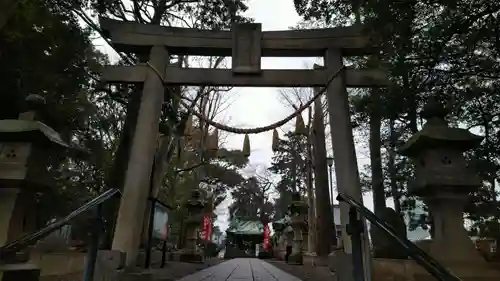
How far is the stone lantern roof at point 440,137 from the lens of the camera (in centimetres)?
466

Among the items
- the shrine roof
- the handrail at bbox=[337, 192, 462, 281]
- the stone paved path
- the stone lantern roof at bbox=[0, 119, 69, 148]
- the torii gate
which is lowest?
the stone paved path

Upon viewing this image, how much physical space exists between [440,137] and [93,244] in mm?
4056

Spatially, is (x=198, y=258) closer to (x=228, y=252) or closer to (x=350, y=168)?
(x=350, y=168)

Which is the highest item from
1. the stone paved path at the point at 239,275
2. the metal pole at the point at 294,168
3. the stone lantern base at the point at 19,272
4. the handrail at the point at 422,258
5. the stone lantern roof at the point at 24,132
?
the metal pole at the point at 294,168

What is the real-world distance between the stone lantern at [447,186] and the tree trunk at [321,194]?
8008 mm

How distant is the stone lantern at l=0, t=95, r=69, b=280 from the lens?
3938 mm

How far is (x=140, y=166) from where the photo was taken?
6.24 m

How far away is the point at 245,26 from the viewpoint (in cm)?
705

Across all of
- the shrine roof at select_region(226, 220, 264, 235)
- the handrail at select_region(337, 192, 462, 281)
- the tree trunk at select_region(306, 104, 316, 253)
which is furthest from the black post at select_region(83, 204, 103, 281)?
the shrine roof at select_region(226, 220, 264, 235)

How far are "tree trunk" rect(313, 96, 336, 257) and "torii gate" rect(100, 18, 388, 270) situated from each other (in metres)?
6.94

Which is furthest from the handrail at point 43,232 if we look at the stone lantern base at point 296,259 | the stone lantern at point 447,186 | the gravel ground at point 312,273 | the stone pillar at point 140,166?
the stone lantern base at point 296,259

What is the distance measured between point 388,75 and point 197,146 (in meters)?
13.9

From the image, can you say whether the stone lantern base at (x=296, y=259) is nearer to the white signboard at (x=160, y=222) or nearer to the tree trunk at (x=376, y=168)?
the tree trunk at (x=376, y=168)

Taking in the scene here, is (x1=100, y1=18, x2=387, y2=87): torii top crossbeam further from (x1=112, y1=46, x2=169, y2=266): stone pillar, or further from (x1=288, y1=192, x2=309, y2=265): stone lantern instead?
(x1=288, y1=192, x2=309, y2=265): stone lantern
